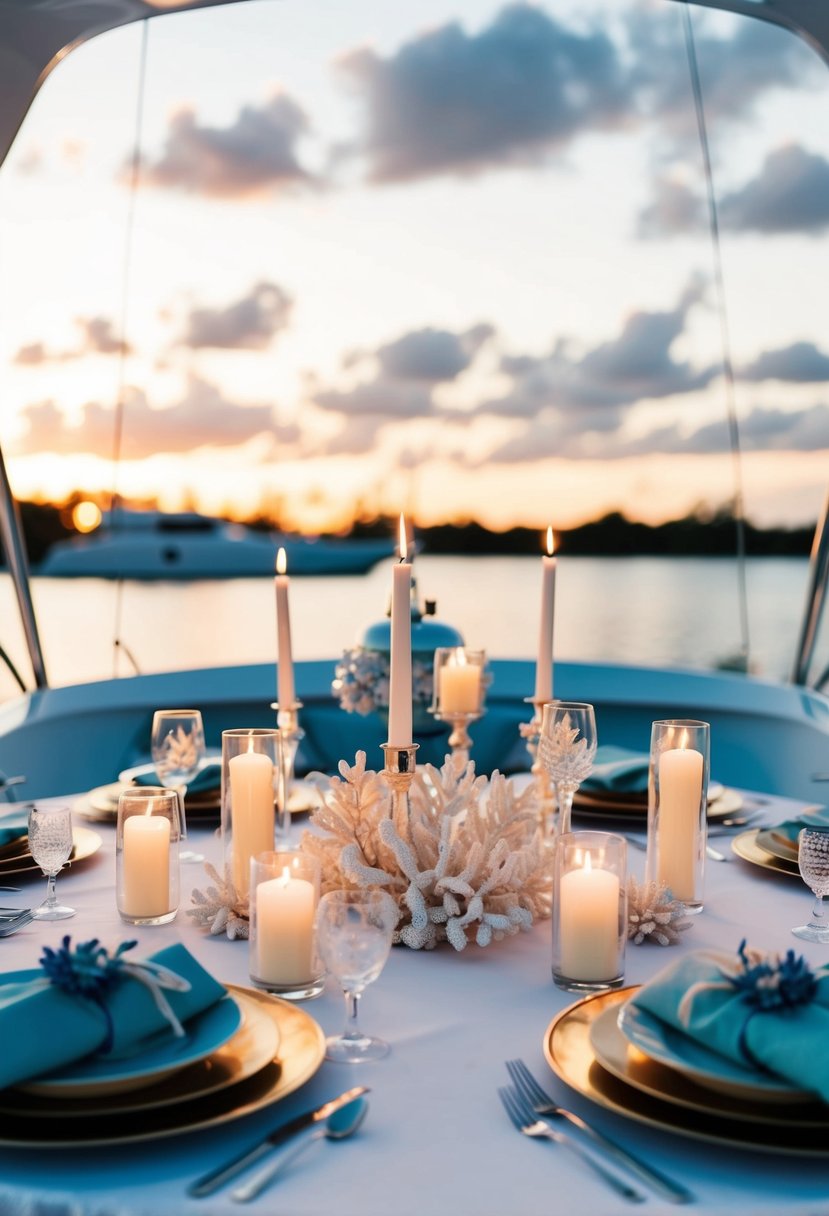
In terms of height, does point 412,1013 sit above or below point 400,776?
below

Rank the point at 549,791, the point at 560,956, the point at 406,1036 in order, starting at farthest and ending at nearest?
the point at 549,791 < the point at 560,956 < the point at 406,1036

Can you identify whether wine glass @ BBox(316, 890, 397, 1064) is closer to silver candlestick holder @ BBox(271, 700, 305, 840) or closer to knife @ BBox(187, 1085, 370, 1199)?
knife @ BBox(187, 1085, 370, 1199)

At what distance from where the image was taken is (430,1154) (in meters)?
0.78

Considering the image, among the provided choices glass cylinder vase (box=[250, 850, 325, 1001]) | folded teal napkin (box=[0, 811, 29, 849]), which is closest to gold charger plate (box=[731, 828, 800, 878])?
glass cylinder vase (box=[250, 850, 325, 1001])

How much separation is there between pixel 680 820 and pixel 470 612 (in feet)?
7.10

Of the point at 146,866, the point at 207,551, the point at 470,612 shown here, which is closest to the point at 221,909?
the point at 146,866

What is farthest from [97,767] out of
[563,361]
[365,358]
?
[563,361]

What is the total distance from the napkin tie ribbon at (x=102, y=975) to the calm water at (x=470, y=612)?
113cm

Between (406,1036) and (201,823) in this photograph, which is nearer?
(406,1036)

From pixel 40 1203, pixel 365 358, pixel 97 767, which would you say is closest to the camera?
pixel 40 1203

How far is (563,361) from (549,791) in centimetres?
655

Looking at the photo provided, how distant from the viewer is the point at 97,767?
10.3 ft

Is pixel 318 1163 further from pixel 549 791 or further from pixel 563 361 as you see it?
pixel 563 361

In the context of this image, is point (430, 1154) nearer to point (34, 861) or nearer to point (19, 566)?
point (34, 861)
